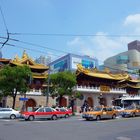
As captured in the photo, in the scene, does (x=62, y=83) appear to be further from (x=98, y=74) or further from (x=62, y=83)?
(x=98, y=74)

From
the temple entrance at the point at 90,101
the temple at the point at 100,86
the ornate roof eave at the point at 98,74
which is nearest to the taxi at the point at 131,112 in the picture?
the temple at the point at 100,86

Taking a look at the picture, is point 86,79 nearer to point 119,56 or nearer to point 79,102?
point 79,102

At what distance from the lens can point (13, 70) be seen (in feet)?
140

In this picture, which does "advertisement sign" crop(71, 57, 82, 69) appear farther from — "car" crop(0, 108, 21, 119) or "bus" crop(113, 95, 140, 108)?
"car" crop(0, 108, 21, 119)

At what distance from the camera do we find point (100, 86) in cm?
6462

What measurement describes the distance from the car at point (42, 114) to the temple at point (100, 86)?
976 inches

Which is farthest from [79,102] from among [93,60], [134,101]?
[93,60]

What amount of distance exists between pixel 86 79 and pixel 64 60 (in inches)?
992

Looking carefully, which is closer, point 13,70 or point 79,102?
point 13,70

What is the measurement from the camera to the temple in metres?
61.6

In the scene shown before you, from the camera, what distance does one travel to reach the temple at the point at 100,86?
6159cm

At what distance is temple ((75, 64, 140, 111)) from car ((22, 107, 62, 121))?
24790 mm

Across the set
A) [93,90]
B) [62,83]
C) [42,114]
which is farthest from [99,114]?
[93,90]

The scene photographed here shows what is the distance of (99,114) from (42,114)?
20.3 ft
